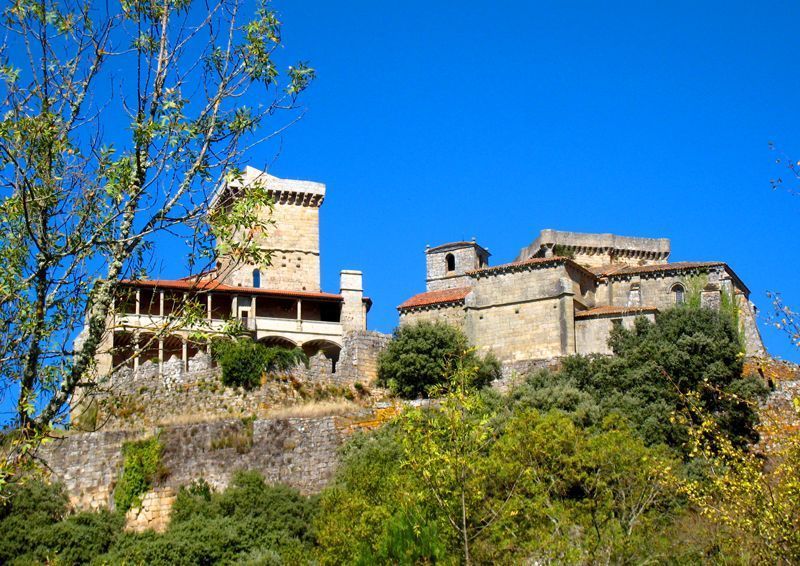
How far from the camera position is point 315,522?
1496 inches

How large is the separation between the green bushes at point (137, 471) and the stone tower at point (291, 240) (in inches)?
770

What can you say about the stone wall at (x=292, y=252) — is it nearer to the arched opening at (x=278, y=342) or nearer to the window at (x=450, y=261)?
the arched opening at (x=278, y=342)

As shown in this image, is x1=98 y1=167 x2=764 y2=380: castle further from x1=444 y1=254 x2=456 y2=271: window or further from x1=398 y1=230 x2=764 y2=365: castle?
x1=444 y1=254 x2=456 y2=271: window

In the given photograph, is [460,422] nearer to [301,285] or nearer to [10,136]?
[10,136]

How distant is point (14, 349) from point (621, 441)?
82.8 ft

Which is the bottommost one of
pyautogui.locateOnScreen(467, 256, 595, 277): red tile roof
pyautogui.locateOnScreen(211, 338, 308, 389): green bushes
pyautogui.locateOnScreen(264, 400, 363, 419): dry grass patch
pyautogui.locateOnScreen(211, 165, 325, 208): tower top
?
pyautogui.locateOnScreen(264, 400, 363, 419): dry grass patch

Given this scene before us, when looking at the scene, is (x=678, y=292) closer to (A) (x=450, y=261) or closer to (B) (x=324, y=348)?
(A) (x=450, y=261)

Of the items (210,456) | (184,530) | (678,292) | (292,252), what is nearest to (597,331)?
(678,292)

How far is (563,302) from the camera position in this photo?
55531 millimetres

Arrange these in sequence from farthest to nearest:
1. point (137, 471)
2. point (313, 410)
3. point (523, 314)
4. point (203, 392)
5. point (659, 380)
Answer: point (523, 314), point (203, 392), point (313, 410), point (659, 380), point (137, 471)

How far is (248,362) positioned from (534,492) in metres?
20.9

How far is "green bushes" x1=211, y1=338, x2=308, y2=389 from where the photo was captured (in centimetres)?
5138

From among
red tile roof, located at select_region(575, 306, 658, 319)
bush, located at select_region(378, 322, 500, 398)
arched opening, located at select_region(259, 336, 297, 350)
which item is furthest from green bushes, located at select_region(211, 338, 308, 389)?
red tile roof, located at select_region(575, 306, 658, 319)

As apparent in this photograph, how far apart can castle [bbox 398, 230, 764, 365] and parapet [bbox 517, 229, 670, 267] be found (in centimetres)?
703
